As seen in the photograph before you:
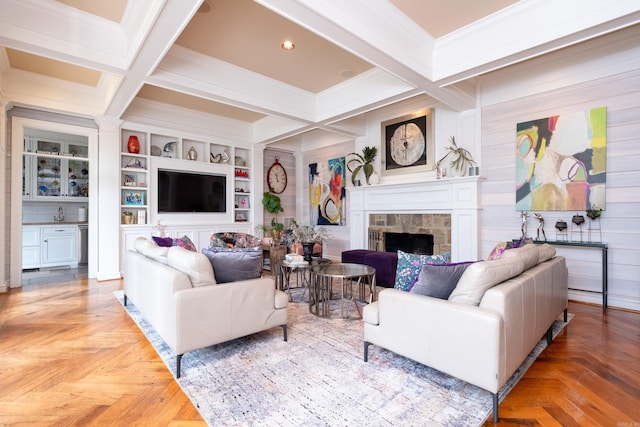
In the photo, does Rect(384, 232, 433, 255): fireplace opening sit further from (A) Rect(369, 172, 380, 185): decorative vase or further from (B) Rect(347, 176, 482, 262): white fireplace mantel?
(A) Rect(369, 172, 380, 185): decorative vase

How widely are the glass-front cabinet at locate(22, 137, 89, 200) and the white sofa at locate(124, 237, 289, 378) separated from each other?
531 centimetres

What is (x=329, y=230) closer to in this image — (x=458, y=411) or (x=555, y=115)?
(x=555, y=115)

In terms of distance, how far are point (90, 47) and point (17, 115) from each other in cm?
250

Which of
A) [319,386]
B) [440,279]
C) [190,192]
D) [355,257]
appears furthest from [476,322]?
[190,192]

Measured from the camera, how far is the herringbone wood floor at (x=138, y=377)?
1.72 m

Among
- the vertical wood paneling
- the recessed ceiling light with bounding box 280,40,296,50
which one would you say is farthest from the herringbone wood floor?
the recessed ceiling light with bounding box 280,40,296,50

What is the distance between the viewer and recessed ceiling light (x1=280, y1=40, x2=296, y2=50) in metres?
3.53

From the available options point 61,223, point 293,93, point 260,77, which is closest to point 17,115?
point 61,223

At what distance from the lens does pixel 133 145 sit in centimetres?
547

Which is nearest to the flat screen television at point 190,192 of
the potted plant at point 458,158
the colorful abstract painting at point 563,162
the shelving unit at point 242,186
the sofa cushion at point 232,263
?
the shelving unit at point 242,186

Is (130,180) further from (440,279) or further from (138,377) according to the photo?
(440,279)

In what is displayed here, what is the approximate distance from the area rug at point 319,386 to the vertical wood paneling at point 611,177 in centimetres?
186

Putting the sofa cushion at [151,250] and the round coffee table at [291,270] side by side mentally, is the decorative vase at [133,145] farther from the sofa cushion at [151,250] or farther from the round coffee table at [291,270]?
the round coffee table at [291,270]

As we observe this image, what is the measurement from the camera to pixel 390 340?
2148 mm
